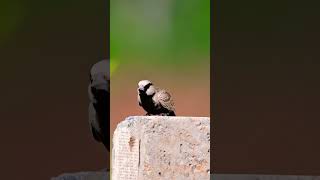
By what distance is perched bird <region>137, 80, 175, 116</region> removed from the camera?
14.2 feet

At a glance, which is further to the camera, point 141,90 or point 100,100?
point 100,100

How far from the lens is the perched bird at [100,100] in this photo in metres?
4.78

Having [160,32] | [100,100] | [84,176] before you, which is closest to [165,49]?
[160,32]

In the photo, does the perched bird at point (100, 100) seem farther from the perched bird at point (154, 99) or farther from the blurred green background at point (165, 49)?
the blurred green background at point (165, 49)

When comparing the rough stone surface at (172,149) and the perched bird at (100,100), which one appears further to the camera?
the perched bird at (100,100)

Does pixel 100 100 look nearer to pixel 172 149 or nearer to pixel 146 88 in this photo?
pixel 146 88

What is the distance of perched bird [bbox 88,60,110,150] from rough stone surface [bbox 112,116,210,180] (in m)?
0.68

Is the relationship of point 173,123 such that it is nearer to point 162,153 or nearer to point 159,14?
point 162,153

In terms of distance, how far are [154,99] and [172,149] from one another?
579mm

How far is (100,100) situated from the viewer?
16.2 feet
